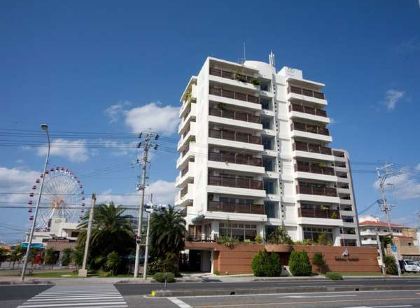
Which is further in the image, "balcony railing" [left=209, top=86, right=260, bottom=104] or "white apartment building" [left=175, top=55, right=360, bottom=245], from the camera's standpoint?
"balcony railing" [left=209, top=86, right=260, bottom=104]

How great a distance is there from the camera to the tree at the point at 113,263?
34.2 meters

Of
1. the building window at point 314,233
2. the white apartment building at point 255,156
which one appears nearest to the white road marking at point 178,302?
the white apartment building at point 255,156

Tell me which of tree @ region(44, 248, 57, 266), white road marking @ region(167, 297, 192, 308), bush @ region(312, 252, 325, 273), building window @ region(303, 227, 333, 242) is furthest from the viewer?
tree @ region(44, 248, 57, 266)

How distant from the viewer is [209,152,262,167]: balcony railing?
142 feet

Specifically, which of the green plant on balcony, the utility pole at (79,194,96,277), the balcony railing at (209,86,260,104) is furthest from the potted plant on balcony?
the utility pole at (79,194,96,277)

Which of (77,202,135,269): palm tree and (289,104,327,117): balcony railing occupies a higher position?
(289,104,327,117): balcony railing

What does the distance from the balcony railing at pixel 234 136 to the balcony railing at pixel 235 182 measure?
18.2 feet

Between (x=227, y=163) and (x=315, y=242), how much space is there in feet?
51.6

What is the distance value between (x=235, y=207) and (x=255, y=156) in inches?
343

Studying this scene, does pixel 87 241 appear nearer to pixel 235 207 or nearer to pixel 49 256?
pixel 235 207

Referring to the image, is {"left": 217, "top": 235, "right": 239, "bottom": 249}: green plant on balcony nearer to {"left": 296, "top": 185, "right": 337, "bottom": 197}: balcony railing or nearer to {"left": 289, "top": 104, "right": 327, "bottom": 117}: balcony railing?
{"left": 296, "top": 185, "right": 337, "bottom": 197}: balcony railing

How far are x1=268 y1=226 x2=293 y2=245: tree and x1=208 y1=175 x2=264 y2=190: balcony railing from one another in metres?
5.94

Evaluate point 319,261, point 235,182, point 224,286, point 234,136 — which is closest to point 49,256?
point 235,182

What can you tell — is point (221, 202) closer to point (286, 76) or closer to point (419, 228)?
point (286, 76)
